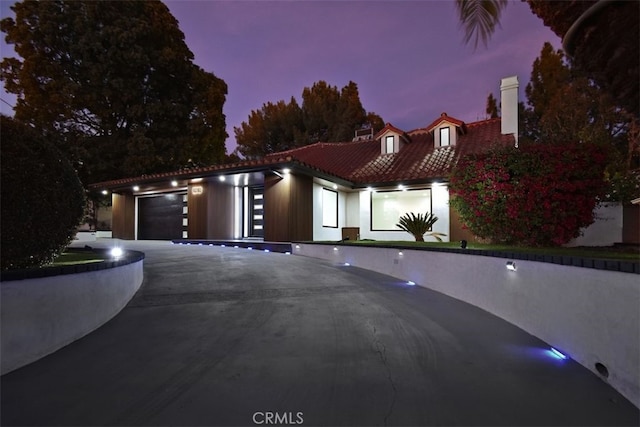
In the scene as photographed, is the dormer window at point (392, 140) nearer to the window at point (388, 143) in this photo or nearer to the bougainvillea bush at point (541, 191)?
the window at point (388, 143)

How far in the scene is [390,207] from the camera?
50.3 ft

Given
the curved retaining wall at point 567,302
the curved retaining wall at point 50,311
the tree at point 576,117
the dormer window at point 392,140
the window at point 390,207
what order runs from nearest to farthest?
the curved retaining wall at point 567,302 → the curved retaining wall at point 50,311 → the tree at point 576,117 → the window at point 390,207 → the dormer window at point 392,140

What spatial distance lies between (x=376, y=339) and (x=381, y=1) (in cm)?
723

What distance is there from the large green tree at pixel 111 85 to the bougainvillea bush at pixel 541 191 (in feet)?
57.2

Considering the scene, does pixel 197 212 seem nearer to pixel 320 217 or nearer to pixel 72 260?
pixel 320 217

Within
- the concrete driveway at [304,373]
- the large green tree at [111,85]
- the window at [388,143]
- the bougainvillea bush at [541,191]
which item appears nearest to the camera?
the concrete driveway at [304,373]

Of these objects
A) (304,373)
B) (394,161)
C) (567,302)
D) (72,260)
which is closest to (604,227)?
(567,302)

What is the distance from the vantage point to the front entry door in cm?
1540

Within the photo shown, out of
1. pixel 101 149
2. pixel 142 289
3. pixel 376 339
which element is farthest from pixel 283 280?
pixel 101 149

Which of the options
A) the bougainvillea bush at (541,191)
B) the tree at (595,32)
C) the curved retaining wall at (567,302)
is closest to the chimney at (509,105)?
the bougainvillea bush at (541,191)

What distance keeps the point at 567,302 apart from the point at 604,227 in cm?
659

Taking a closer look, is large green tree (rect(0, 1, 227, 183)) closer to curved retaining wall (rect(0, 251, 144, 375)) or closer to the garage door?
the garage door

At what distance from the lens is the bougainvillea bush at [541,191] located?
6.66 meters

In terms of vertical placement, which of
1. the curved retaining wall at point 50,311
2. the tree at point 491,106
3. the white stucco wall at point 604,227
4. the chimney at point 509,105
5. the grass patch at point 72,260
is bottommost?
the curved retaining wall at point 50,311
